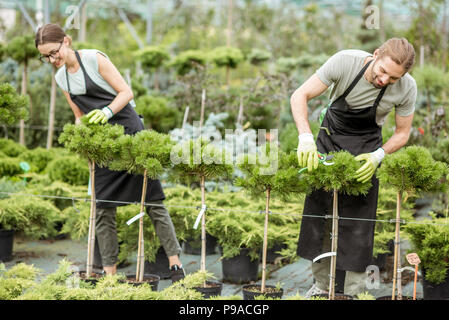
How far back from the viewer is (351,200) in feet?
9.92

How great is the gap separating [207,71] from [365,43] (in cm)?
635

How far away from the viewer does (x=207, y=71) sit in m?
7.38

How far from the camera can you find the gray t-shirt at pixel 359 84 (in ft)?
9.24

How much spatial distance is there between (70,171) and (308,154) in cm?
319

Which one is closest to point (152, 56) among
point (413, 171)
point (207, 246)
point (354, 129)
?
point (207, 246)

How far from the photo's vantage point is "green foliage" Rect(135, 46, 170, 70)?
25.5 ft

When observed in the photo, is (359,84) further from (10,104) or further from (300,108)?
(10,104)

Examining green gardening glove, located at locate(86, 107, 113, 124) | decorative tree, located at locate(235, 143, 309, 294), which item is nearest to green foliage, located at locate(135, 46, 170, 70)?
green gardening glove, located at locate(86, 107, 113, 124)

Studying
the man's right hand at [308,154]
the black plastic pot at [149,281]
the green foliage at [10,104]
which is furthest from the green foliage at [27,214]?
the man's right hand at [308,154]

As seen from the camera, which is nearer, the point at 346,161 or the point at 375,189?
the point at 346,161

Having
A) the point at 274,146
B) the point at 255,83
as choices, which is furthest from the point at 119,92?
the point at 255,83
